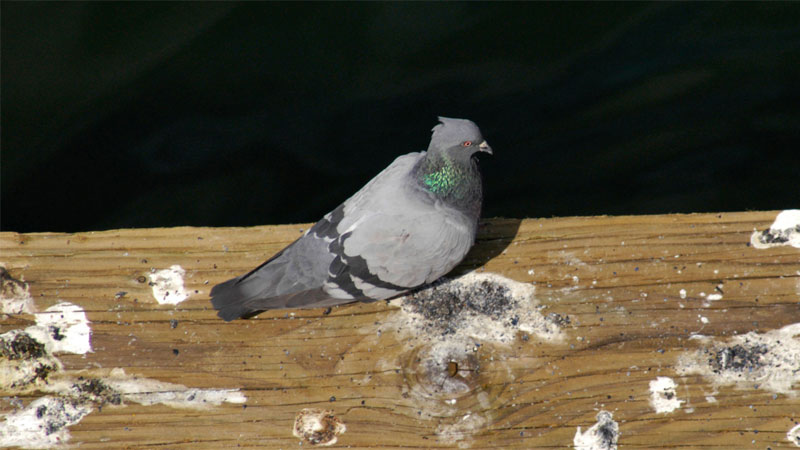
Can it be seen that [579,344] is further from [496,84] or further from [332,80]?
[332,80]

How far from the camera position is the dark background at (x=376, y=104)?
4.95m

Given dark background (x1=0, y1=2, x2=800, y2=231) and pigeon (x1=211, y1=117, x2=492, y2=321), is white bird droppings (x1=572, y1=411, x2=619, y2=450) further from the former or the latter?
dark background (x1=0, y1=2, x2=800, y2=231)

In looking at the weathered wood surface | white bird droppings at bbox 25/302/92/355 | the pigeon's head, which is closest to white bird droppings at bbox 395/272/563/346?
the weathered wood surface

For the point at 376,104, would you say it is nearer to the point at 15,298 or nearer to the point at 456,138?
the point at 456,138

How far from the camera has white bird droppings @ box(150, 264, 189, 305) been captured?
3.32m

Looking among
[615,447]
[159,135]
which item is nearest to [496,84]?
[159,135]

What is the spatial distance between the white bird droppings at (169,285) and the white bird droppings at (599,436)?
207cm

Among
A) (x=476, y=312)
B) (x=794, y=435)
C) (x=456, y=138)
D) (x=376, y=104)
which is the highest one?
(x=376, y=104)

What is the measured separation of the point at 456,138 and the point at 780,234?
69.1 inches

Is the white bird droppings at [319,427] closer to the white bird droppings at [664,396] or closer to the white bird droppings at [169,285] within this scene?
the white bird droppings at [169,285]


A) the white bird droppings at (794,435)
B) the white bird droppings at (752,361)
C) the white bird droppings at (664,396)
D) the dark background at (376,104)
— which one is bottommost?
the white bird droppings at (794,435)

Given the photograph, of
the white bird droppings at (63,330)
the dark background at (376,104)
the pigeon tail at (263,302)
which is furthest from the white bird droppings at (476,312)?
Answer: the dark background at (376,104)

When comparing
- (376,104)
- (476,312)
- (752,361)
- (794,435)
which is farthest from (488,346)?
(376,104)

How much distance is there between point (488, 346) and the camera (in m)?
3.15
